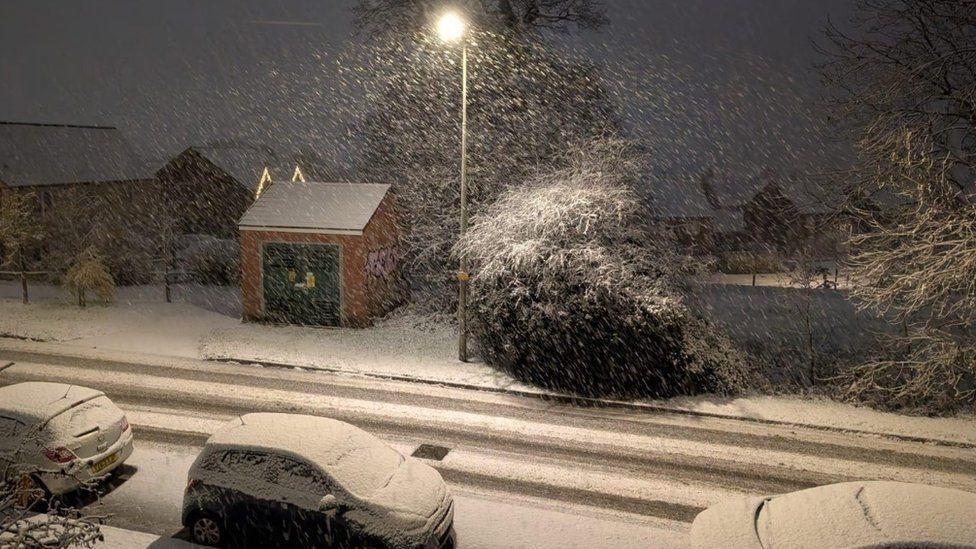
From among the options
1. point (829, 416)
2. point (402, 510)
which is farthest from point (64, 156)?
point (829, 416)

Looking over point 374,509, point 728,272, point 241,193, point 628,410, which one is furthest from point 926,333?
point 241,193

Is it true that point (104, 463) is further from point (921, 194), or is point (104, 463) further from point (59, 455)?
point (921, 194)

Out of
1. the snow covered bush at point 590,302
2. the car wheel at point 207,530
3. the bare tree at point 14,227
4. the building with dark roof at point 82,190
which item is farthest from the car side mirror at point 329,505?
the building with dark roof at point 82,190

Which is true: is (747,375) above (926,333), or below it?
below

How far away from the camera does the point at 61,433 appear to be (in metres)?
8.80

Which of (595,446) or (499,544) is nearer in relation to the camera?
(499,544)

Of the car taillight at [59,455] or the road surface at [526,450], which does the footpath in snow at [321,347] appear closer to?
the road surface at [526,450]

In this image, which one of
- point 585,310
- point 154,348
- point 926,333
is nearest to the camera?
point 926,333

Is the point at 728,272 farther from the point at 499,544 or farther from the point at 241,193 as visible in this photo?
the point at 499,544

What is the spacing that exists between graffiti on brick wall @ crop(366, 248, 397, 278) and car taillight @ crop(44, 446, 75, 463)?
1330 cm

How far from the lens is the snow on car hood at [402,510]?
7098 millimetres

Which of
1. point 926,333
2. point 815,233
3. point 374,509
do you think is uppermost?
point 815,233

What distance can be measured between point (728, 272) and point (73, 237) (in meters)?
32.5

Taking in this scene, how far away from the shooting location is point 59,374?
1498 cm
